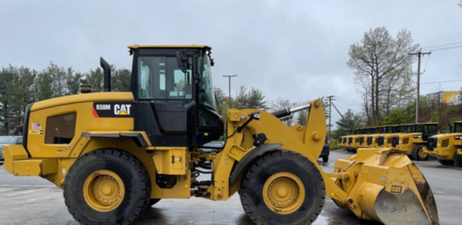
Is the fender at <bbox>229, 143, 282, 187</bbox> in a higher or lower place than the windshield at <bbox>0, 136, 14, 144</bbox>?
higher

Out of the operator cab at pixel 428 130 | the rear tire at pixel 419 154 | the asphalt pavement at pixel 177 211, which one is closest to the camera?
the asphalt pavement at pixel 177 211

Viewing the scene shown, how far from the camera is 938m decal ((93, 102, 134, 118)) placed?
598cm

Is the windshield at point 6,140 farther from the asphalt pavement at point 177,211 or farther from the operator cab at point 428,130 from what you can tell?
the operator cab at point 428,130

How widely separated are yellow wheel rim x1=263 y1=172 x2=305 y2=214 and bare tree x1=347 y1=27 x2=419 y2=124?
4258cm

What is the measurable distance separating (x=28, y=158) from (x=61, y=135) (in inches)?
26.4

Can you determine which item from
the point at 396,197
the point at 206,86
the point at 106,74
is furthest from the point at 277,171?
the point at 106,74

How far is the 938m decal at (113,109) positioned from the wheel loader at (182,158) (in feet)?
0.05

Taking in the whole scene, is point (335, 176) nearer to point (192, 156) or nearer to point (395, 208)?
point (395, 208)

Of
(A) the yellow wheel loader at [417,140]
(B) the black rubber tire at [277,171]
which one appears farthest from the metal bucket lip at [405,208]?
(A) the yellow wheel loader at [417,140]

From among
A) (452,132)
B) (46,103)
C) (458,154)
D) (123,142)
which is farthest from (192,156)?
(452,132)

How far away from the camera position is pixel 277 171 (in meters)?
5.74

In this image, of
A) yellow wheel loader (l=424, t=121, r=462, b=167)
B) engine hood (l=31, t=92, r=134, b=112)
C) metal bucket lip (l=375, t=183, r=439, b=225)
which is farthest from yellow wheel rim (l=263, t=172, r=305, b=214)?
yellow wheel loader (l=424, t=121, r=462, b=167)

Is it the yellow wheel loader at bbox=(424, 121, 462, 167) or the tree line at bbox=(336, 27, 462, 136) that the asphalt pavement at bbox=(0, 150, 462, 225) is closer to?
the yellow wheel loader at bbox=(424, 121, 462, 167)

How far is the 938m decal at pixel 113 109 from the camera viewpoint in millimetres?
5977
